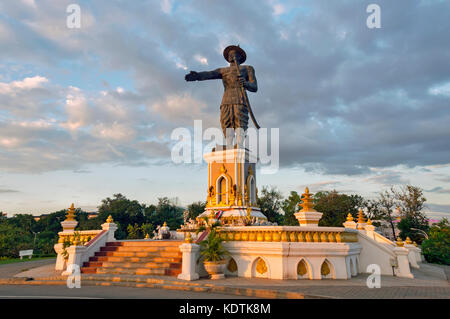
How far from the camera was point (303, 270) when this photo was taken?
36.9 ft

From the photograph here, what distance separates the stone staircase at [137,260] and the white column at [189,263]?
2.64 feet

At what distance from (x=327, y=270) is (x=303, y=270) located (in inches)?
39.7

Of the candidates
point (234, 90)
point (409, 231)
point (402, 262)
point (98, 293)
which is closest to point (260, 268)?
point (98, 293)

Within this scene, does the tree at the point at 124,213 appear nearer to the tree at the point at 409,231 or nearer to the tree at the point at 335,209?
the tree at the point at 335,209

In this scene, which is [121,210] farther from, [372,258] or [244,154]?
[372,258]

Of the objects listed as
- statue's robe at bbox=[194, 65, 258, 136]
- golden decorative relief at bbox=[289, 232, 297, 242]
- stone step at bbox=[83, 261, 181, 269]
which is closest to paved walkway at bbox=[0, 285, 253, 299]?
stone step at bbox=[83, 261, 181, 269]

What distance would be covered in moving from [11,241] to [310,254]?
30.2 metres

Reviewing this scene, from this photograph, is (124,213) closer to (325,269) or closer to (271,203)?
(271,203)

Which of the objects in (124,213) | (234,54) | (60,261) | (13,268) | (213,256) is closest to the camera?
(213,256)

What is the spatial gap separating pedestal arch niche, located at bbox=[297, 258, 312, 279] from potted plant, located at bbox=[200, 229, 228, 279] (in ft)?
8.90

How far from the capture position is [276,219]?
46.7m

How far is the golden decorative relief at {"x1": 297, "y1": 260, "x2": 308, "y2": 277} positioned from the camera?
11203mm
